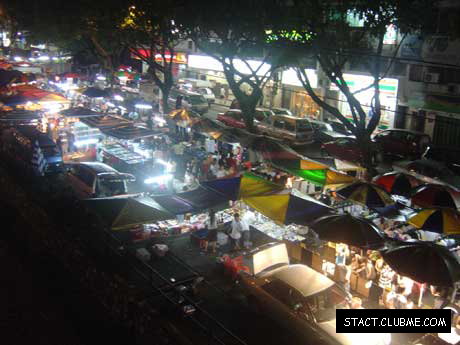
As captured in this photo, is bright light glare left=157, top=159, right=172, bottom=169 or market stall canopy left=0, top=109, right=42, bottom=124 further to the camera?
market stall canopy left=0, top=109, right=42, bottom=124

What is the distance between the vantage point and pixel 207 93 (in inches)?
1609

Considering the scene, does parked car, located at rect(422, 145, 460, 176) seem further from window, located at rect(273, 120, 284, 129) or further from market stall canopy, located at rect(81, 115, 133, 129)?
market stall canopy, located at rect(81, 115, 133, 129)

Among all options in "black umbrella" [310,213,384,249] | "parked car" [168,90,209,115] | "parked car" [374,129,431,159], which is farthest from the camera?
"parked car" [168,90,209,115]

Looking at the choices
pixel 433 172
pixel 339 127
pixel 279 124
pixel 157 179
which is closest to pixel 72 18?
pixel 279 124

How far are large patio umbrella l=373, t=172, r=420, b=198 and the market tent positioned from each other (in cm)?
364

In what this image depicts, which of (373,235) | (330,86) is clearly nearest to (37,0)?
(330,86)

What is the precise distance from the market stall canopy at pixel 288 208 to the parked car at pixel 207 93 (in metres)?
26.6

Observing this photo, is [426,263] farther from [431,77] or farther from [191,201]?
[431,77]

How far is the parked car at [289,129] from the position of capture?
2697cm

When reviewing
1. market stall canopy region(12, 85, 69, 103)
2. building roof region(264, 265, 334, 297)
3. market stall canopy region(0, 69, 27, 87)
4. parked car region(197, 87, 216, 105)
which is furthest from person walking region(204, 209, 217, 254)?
parked car region(197, 87, 216, 105)

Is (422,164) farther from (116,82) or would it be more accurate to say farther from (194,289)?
(116,82)

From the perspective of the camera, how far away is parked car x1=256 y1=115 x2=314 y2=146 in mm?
26969

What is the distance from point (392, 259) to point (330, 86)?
2454 cm

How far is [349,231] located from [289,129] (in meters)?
16.3
